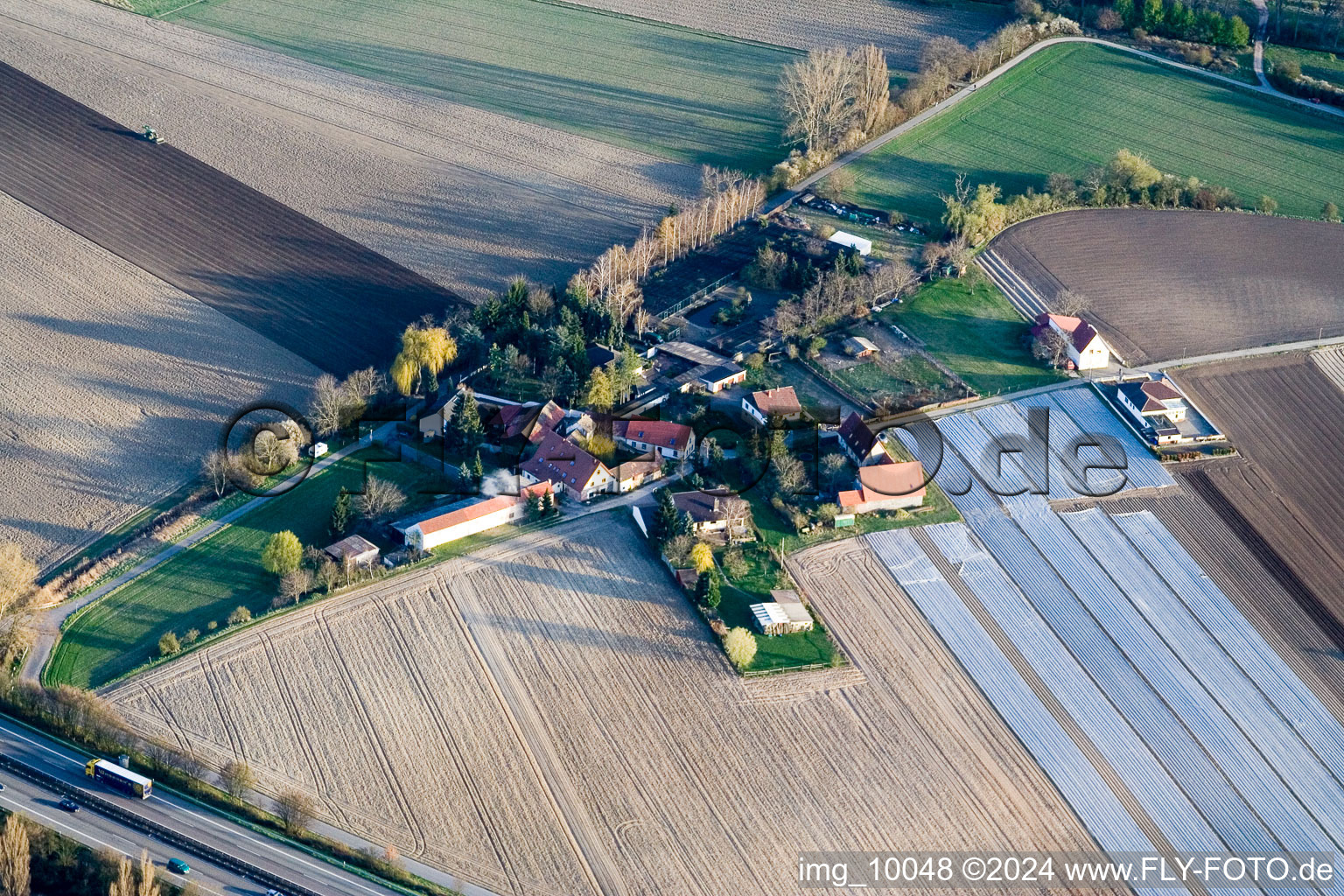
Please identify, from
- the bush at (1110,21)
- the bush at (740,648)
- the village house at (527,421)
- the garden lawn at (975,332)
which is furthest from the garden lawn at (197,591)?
the bush at (1110,21)

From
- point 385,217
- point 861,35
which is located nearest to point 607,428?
point 385,217

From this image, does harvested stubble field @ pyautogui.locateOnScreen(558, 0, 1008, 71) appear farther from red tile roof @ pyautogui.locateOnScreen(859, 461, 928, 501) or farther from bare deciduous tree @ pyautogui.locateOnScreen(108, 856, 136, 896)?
bare deciduous tree @ pyautogui.locateOnScreen(108, 856, 136, 896)

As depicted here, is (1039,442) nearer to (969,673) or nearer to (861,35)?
(969,673)

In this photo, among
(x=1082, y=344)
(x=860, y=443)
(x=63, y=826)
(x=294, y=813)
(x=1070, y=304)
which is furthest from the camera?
(x=1070, y=304)

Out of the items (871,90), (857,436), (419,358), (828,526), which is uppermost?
(871,90)

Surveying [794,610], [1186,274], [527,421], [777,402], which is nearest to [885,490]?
[777,402]

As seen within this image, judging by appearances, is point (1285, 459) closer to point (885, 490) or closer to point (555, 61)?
point (885, 490)
